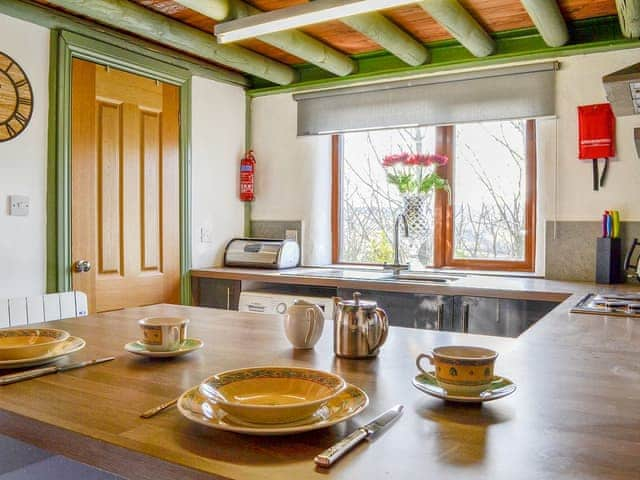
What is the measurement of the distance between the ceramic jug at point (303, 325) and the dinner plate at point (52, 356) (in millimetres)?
465

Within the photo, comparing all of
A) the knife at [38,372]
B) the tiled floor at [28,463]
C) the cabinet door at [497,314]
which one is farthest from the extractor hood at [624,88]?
the tiled floor at [28,463]

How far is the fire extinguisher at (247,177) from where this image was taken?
381 centimetres

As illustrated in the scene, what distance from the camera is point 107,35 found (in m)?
2.91

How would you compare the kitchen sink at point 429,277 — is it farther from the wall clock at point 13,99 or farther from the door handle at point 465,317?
the wall clock at point 13,99

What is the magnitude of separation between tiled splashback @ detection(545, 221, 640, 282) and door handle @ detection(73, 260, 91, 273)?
7.62 ft

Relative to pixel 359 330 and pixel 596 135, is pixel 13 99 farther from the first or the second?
pixel 596 135

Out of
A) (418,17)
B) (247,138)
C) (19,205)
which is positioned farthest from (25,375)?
(247,138)

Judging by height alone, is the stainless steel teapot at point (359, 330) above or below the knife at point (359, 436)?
above

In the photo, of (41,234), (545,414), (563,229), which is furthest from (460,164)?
(545,414)

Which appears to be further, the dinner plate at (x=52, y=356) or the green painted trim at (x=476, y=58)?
the green painted trim at (x=476, y=58)

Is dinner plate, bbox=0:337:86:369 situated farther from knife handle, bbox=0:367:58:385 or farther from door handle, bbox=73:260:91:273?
door handle, bbox=73:260:91:273

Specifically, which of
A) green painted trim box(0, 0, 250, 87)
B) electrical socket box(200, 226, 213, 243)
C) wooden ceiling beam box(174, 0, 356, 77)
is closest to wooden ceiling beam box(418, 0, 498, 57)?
wooden ceiling beam box(174, 0, 356, 77)

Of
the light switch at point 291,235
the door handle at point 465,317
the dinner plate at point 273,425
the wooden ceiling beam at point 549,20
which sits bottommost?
the door handle at point 465,317

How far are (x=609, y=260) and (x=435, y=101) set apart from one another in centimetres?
125
